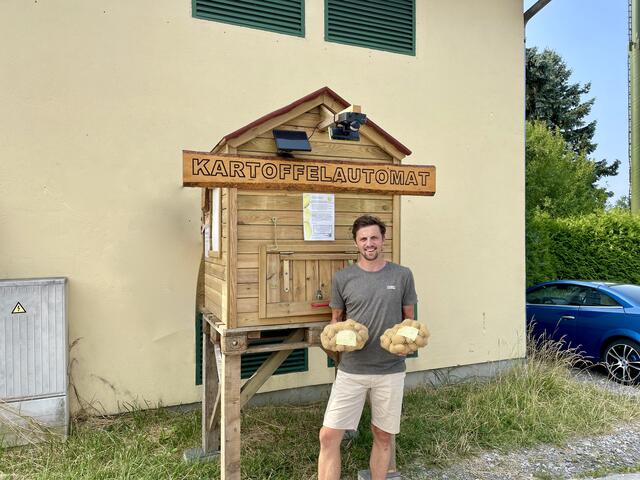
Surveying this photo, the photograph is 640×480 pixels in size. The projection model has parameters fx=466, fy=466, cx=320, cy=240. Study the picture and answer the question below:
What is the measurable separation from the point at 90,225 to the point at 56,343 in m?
1.11

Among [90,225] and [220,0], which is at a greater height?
[220,0]

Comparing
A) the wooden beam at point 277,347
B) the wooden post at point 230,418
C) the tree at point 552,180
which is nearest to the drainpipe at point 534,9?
the wooden beam at point 277,347

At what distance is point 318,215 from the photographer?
10.8 feet

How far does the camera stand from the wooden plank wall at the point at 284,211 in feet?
10.3

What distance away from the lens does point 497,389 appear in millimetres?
5031

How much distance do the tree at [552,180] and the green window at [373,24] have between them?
13.6m

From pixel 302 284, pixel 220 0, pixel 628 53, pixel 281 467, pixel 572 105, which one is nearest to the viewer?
pixel 302 284

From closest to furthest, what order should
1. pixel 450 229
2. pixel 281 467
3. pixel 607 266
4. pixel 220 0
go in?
pixel 281 467, pixel 220 0, pixel 450 229, pixel 607 266

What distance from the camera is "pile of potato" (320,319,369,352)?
285 cm

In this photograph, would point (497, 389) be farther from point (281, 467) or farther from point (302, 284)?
point (302, 284)

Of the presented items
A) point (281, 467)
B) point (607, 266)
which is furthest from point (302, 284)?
point (607, 266)

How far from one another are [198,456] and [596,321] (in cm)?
549

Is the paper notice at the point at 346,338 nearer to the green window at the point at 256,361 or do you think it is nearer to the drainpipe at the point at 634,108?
the green window at the point at 256,361

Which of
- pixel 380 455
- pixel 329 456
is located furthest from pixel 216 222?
pixel 380 455
